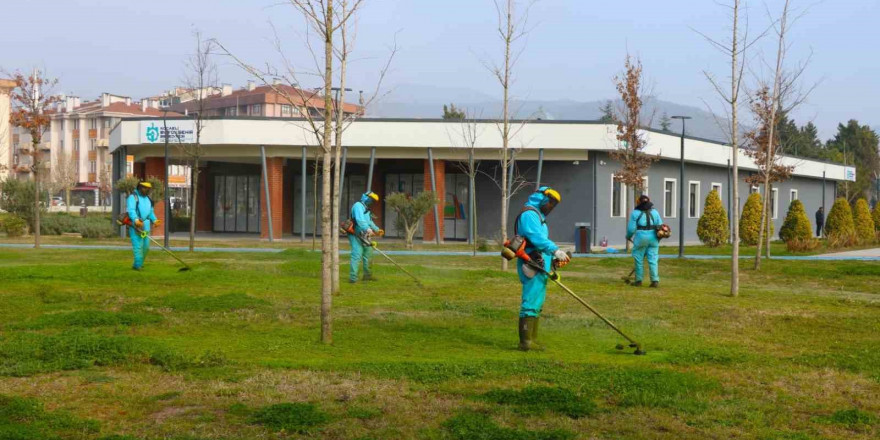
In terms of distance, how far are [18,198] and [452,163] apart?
53.9 feet

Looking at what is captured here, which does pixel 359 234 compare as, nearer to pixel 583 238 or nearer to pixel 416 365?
pixel 416 365

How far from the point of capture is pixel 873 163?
86250mm

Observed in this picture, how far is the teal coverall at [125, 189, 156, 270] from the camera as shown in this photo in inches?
652

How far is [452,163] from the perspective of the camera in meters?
36.2

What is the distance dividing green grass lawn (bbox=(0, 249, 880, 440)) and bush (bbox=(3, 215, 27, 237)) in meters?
20.2

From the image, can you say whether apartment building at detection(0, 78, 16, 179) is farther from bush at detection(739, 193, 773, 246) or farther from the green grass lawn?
bush at detection(739, 193, 773, 246)

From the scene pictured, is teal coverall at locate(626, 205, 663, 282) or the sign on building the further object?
the sign on building

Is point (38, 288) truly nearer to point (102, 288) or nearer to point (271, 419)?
point (102, 288)

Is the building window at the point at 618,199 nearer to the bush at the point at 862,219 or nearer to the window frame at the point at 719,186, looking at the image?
the window frame at the point at 719,186

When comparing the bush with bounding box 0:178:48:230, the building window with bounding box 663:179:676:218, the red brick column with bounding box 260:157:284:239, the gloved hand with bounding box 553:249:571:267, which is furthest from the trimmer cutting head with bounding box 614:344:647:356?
the building window with bounding box 663:179:676:218

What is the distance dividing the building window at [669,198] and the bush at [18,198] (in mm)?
25429

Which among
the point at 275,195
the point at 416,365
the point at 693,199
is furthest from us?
the point at 693,199

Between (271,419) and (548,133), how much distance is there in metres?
29.0

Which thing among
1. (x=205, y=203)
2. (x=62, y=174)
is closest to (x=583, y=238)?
(x=205, y=203)
